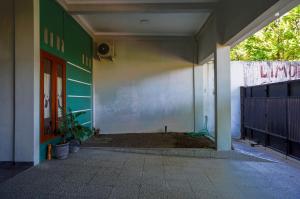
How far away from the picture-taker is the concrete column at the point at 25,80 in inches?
159

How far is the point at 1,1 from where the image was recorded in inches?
161

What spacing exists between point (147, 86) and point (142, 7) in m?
2.82

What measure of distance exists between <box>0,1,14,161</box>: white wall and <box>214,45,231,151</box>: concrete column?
3599 millimetres

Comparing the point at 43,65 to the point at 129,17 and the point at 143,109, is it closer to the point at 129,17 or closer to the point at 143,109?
the point at 129,17

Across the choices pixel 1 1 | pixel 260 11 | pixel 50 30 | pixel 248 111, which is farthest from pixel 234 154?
pixel 1 1

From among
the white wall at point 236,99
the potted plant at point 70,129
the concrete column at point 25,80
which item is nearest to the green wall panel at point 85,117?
the potted plant at point 70,129

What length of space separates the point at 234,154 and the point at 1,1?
4.65 metres

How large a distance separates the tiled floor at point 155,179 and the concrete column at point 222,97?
0.60 metres

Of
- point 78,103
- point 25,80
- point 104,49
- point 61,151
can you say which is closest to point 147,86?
point 104,49

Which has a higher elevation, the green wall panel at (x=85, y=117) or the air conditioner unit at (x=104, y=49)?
the air conditioner unit at (x=104, y=49)

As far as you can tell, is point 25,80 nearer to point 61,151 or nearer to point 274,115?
→ point 61,151

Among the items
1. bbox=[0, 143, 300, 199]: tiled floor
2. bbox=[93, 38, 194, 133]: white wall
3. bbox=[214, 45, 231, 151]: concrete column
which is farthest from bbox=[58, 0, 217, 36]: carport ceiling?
bbox=[0, 143, 300, 199]: tiled floor

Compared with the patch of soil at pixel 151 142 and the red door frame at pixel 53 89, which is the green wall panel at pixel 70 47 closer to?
the red door frame at pixel 53 89

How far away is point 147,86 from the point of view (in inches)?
302
